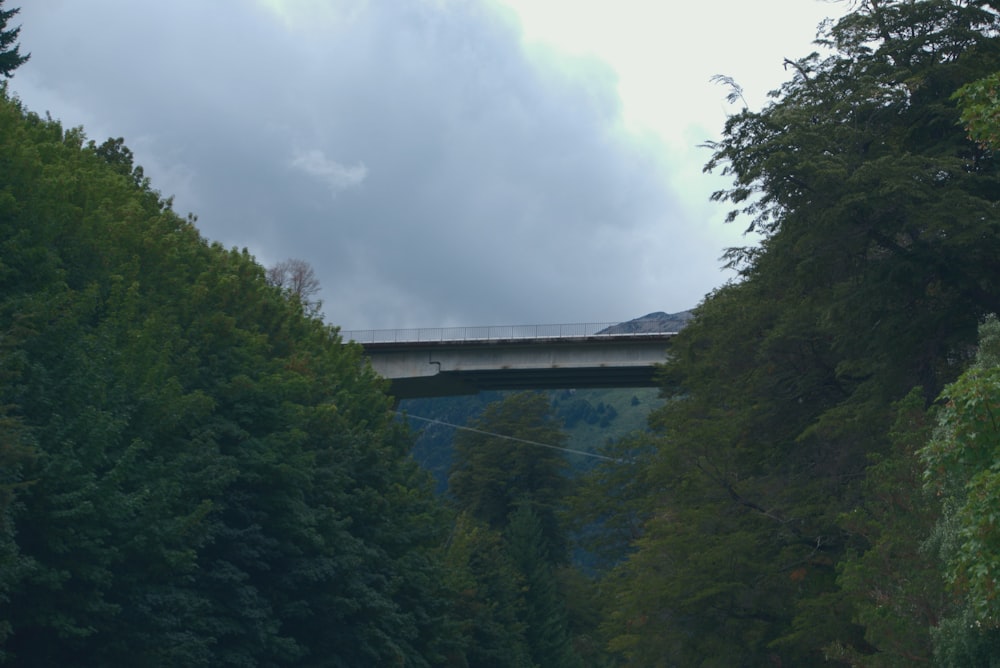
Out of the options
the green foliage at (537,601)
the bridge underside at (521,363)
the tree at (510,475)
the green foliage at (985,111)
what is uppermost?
the green foliage at (985,111)

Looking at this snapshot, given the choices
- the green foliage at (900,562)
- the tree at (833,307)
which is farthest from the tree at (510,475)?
the green foliage at (900,562)

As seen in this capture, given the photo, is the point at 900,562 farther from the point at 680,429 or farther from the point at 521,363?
the point at 521,363

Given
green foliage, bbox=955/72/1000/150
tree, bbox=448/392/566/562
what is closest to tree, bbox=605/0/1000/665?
green foliage, bbox=955/72/1000/150

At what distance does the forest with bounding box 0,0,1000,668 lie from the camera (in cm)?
1689

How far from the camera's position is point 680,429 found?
36.1 meters

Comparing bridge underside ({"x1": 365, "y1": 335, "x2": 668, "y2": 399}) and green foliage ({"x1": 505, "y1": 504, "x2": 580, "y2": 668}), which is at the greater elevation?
bridge underside ({"x1": 365, "y1": 335, "x2": 668, "y2": 399})

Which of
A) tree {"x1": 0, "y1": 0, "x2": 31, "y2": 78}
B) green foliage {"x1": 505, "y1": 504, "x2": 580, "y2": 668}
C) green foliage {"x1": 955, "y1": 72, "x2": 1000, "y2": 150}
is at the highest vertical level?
tree {"x1": 0, "y1": 0, "x2": 31, "y2": 78}

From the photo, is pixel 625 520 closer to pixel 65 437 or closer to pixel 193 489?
pixel 193 489

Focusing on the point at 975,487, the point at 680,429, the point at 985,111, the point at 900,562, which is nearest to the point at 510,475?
the point at 680,429

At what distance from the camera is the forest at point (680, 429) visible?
16891 millimetres

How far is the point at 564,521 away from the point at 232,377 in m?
38.8

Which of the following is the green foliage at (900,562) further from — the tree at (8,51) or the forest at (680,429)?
the tree at (8,51)

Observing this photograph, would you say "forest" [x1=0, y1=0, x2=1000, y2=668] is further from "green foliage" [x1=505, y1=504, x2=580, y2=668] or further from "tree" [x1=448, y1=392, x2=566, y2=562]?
"tree" [x1=448, y1=392, x2=566, y2=562]

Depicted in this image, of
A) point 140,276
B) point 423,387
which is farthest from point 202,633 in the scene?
point 423,387
